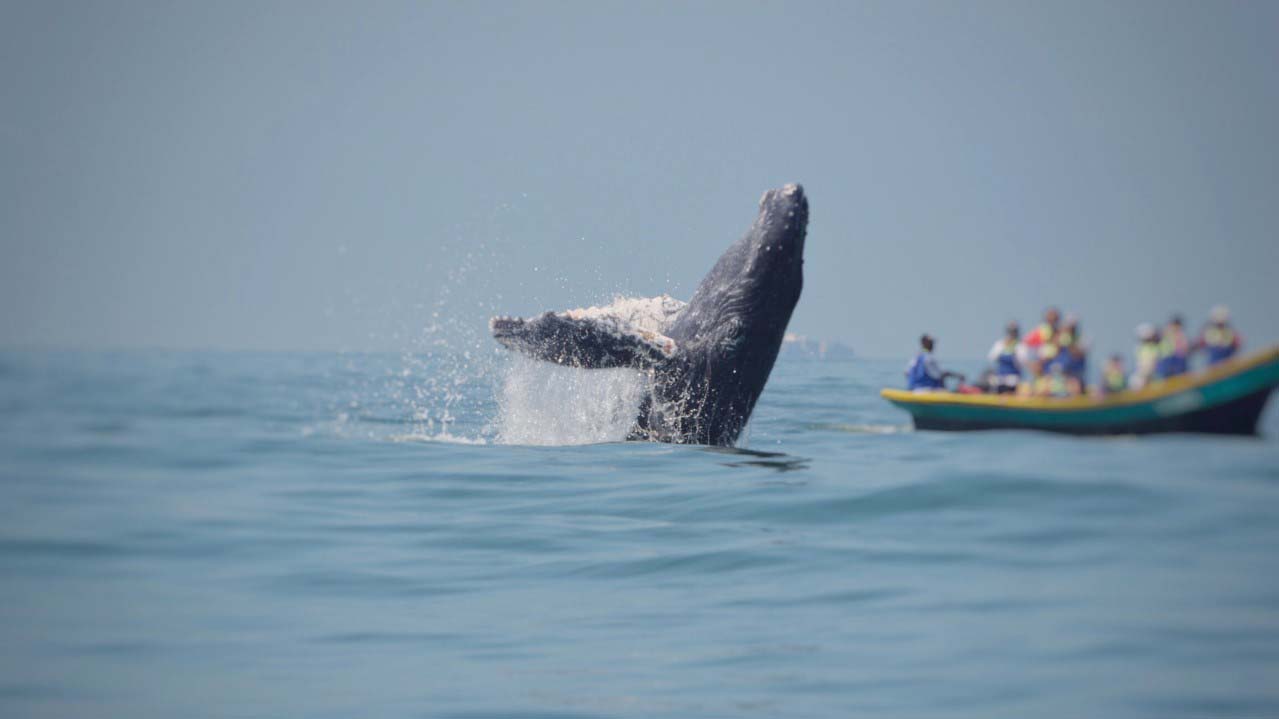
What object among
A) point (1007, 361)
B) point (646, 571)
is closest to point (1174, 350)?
point (1007, 361)

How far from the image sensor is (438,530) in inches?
534

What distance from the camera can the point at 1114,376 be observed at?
6.97 meters

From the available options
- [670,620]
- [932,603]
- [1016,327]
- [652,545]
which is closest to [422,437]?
[652,545]

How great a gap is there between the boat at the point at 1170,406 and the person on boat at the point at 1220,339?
8 centimetres

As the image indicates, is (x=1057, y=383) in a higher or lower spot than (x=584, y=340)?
lower

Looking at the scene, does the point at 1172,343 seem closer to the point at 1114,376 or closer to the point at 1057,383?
the point at 1114,376

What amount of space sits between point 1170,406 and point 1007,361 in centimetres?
171

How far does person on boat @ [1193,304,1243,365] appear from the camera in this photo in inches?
250

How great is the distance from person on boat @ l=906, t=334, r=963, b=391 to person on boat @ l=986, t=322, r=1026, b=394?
130 cm

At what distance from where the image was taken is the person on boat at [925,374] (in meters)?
9.83

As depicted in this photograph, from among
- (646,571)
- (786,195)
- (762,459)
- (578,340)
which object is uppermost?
(786,195)

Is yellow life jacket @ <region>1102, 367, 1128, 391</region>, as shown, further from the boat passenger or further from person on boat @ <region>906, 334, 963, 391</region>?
person on boat @ <region>906, 334, 963, 391</region>

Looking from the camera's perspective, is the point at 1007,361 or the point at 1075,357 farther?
the point at 1007,361

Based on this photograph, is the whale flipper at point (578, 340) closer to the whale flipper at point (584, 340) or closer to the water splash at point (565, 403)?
the whale flipper at point (584, 340)
